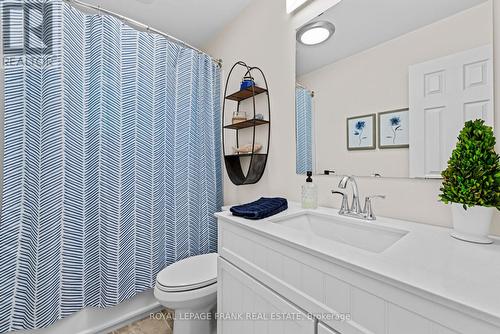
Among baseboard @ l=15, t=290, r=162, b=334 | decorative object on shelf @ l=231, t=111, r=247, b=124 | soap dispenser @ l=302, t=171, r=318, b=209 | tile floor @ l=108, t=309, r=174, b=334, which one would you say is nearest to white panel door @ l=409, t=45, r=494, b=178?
soap dispenser @ l=302, t=171, r=318, b=209

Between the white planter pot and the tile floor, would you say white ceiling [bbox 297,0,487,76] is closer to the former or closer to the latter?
the white planter pot

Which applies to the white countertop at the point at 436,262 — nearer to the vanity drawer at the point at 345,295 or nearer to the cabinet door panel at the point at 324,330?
the vanity drawer at the point at 345,295

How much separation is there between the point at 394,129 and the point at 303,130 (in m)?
0.48

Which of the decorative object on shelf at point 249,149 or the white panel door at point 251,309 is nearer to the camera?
the white panel door at point 251,309

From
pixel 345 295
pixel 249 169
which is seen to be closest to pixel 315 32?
pixel 249 169

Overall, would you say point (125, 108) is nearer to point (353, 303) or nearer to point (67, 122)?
point (67, 122)

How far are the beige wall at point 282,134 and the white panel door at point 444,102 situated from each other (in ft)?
0.35

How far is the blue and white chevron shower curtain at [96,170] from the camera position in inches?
43.7

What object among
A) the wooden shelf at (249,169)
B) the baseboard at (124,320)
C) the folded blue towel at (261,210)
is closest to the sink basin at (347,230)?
the folded blue towel at (261,210)

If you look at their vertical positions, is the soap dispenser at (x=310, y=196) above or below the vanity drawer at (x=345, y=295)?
above

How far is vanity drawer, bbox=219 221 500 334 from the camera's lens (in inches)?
17.8

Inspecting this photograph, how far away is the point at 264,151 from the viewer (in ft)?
5.17

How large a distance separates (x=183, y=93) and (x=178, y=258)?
1258 millimetres

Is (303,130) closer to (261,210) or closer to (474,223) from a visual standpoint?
(261,210)
